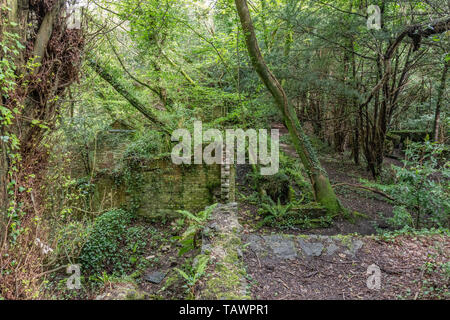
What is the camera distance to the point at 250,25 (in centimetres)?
594

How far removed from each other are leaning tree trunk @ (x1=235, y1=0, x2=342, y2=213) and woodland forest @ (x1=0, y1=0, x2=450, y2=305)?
4 centimetres

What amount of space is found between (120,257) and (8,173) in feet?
12.4

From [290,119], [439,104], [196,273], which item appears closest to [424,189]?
[290,119]

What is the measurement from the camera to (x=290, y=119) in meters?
6.52

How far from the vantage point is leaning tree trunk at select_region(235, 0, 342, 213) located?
6.00 meters

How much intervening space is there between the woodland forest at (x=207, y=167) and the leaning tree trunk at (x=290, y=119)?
0.04 meters

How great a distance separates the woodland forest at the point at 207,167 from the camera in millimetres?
2650

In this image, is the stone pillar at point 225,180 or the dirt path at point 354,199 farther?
the stone pillar at point 225,180

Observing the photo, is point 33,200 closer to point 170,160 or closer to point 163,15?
point 170,160

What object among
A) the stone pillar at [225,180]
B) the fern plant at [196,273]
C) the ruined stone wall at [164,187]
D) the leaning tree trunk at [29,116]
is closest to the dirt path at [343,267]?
the fern plant at [196,273]

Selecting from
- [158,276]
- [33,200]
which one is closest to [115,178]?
[158,276]

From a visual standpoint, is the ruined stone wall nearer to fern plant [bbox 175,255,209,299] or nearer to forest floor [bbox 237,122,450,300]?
forest floor [bbox 237,122,450,300]

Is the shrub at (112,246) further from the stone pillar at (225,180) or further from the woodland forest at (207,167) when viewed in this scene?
the stone pillar at (225,180)

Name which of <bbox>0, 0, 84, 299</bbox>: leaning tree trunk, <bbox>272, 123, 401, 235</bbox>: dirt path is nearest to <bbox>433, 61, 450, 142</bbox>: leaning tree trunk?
<bbox>272, 123, 401, 235</bbox>: dirt path
